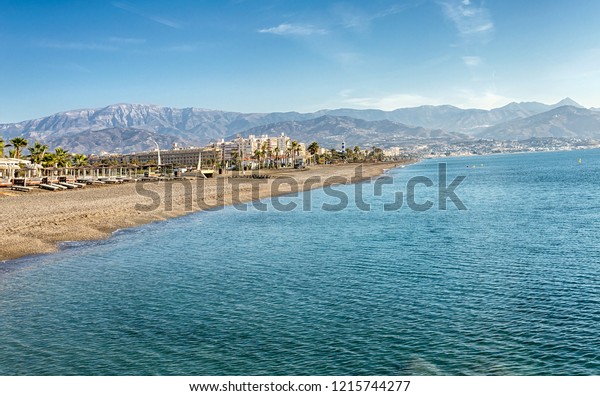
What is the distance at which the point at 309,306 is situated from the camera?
1727 centimetres

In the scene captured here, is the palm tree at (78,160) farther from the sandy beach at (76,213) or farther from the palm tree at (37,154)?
the sandy beach at (76,213)

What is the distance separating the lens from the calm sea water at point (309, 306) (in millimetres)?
12648

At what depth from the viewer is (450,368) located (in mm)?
12078

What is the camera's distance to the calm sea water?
41.5 feet

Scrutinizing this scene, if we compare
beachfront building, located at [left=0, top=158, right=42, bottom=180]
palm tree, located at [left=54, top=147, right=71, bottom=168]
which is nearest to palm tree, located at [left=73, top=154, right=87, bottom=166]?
palm tree, located at [left=54, top=147, right=71, bottom=168]

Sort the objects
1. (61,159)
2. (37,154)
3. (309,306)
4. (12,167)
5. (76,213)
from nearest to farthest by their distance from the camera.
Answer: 1. (309,306)
2. (76,213)
3. (12,167)
4. (37,154)
5. (61,159)

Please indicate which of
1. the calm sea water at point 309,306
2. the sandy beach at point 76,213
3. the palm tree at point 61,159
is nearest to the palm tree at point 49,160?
the palm tree at point 61,159

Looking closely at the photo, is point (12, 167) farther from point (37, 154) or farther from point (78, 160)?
point (78, 160)

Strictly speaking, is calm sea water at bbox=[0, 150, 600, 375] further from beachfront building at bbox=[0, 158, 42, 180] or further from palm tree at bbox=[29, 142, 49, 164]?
palm tree at bbox=[29, 142, 49, 164]

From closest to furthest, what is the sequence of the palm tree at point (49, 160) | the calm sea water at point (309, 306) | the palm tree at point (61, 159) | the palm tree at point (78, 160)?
1. the calm sea water at point (309, 306)
2. the palm tree at point (49, 160)
3. the palm tree at point (61, 159)
4. the palm tree at point (78, 160)

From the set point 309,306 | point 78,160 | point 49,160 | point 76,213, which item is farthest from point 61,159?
point 309,306

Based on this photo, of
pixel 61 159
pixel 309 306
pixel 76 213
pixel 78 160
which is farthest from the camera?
pixel 78 160

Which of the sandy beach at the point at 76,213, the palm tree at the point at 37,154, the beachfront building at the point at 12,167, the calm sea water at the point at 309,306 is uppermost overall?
the palm tree at the point at 37,154
